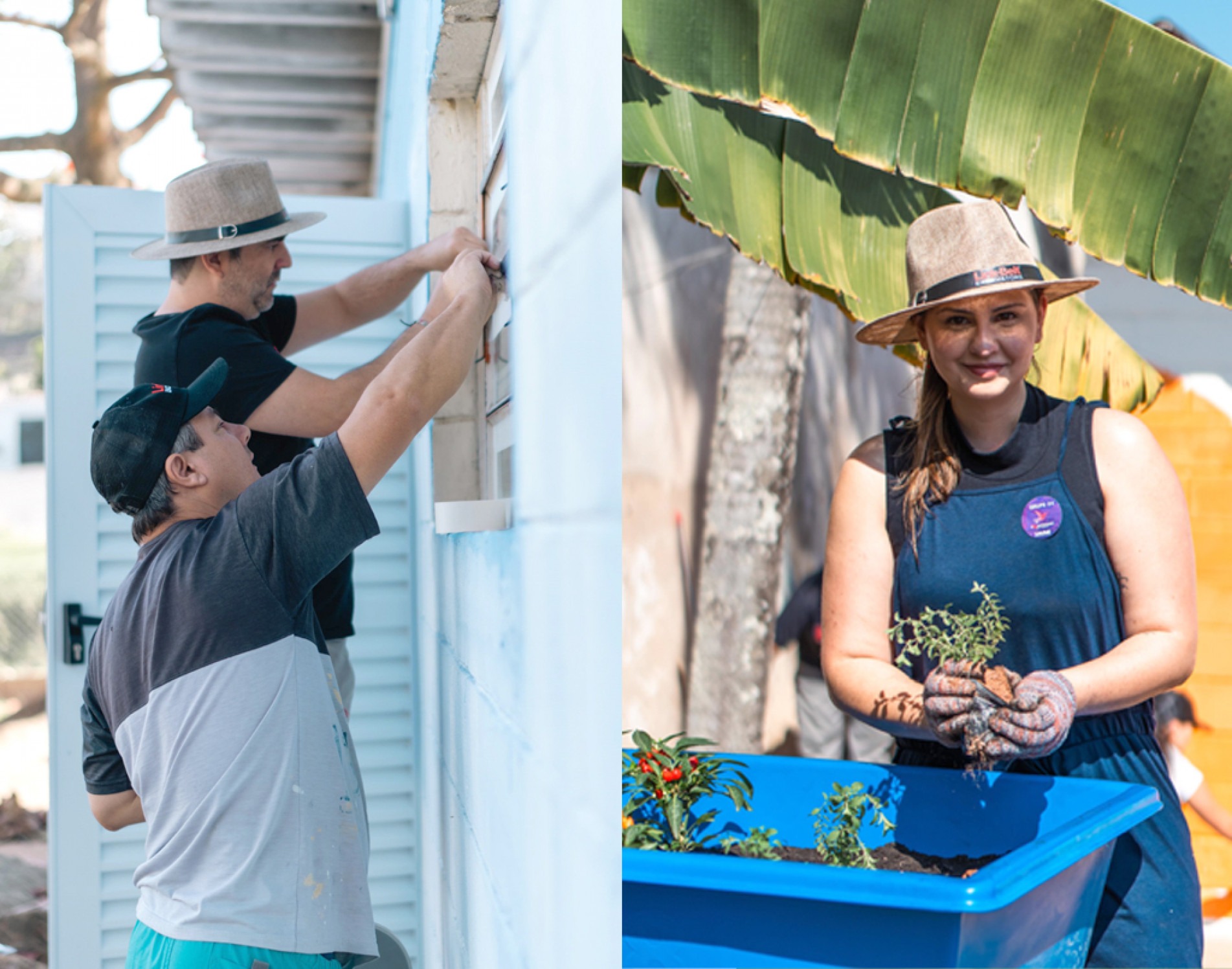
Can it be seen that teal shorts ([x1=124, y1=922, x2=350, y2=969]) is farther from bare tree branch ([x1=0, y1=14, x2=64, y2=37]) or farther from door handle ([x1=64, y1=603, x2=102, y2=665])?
bare tree branch ([x1=0, y1=14, x2=64, y2=37])

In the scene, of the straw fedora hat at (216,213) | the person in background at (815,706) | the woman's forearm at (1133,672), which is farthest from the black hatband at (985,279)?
the person in background at (815,706)

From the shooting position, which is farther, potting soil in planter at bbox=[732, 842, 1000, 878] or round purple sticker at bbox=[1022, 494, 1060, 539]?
round purple sticker at bbox=[1022, 494, 1060, 539]

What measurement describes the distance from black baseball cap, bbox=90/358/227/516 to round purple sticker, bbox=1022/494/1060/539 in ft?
4.38

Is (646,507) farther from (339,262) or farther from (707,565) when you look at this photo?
(339,262)

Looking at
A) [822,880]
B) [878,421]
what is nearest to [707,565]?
[878,421]

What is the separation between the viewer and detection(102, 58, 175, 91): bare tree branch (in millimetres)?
9586

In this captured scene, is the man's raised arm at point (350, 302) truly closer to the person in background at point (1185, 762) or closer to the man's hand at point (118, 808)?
the man's hand at point (118, 808)

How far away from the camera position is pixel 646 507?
4637 millimetres

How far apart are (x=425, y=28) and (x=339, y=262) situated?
1.19 meters

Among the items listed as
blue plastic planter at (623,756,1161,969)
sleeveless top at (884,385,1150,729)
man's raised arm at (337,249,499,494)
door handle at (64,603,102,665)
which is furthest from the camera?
door handle at (64,603,102,665)

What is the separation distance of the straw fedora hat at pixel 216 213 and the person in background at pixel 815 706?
3.04 metres

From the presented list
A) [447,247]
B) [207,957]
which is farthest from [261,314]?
[207,957]

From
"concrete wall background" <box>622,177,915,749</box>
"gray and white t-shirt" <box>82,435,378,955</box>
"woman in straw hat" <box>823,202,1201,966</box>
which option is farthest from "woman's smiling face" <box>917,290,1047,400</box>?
"concrete wall background" <box>622,177,915,749</box>

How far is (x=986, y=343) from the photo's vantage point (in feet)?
6.01
